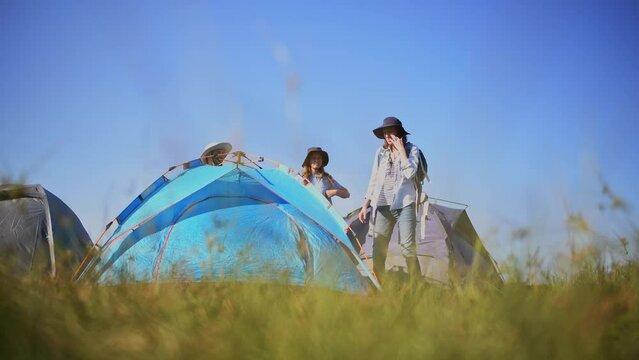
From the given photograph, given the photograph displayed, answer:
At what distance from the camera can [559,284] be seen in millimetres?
1928

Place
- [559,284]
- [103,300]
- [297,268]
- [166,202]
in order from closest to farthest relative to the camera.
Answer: [103,300] < [559,284] < [297,268] < [166,202]

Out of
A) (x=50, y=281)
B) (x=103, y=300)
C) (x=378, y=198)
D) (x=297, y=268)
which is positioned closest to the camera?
(x=103, y=300)

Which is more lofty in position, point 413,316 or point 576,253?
point 576,253

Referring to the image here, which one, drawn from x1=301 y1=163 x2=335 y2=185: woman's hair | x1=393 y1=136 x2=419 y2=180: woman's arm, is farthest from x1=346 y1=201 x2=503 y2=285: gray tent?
x1=393 y1=136 x2=419 y2=180: woman's arm

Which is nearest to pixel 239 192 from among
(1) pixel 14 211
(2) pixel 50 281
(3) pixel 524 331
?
(1) pixel 14 211

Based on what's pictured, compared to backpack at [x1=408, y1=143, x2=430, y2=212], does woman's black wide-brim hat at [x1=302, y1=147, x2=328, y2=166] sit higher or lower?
higher

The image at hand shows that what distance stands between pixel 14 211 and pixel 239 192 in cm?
251

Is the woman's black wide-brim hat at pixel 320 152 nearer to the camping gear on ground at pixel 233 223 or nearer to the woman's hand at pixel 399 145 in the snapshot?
the camping gear on ground at pixel 233 223

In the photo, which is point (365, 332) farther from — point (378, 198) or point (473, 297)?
point (378, 198)

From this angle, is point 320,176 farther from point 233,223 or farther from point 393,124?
point 233,223

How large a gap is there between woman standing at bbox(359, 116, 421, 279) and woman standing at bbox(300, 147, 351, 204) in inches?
44.1

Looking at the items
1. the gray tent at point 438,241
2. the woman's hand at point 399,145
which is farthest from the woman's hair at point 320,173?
the woman's hand at point 399,145

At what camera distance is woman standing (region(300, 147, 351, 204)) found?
650 centimetres

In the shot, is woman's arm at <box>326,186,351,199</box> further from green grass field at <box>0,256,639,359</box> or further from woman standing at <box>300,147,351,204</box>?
green grass field at <box>0,256,639,359</box>
